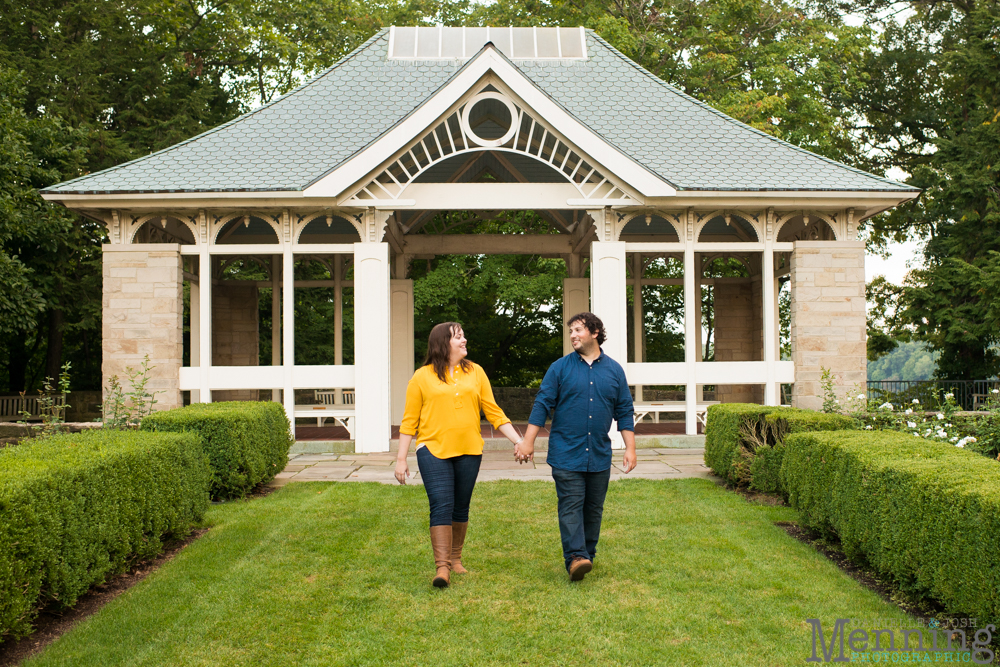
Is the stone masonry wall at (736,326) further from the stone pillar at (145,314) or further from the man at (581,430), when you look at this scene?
the man at (581,430)

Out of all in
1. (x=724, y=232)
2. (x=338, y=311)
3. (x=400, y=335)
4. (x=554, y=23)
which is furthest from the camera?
(x=554, y=23)

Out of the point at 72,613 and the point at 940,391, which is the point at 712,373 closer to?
the point at 72,613

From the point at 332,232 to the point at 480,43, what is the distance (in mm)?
4431

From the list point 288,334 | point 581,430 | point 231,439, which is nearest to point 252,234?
point 288,334

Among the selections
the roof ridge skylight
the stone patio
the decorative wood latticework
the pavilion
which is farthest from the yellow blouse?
the roof ridge skylight

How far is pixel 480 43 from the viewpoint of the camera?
14438mm

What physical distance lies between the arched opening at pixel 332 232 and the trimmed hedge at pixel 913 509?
10.1 m

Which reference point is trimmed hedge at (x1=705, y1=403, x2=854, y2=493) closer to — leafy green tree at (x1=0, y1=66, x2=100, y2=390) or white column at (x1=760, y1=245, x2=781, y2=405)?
white column at (x1=760, y1=245, x2=781, y2=405)

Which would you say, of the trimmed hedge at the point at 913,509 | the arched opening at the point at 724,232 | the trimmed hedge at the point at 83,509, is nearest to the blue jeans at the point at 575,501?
the trimmed hedge at the point at 913,509

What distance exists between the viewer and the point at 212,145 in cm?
1223

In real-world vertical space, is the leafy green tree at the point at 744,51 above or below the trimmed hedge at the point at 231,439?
above

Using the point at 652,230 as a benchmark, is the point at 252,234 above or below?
below

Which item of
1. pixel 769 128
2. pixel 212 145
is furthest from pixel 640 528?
pixel 769 128

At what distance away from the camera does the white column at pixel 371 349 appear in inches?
432
